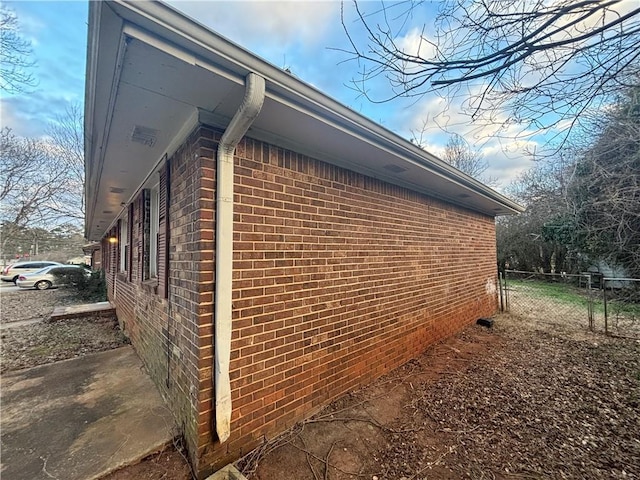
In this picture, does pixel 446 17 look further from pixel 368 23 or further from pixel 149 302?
pixel 149 302

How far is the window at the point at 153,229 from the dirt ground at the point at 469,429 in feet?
7.52

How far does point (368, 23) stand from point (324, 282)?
7.24 feet

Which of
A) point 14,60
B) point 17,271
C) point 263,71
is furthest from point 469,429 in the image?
point 17,271

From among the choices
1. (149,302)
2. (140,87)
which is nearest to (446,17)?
(140,87)

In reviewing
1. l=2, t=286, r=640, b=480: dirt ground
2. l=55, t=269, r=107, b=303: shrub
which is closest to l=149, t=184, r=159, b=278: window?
l=2, t=286, r=640, b=480: dirt ground

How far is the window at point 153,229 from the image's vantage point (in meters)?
3.73

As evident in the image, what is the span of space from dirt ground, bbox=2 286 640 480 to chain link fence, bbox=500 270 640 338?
234 cm

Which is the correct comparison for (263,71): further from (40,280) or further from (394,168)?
(40,280)

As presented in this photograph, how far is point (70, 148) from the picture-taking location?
640 inches

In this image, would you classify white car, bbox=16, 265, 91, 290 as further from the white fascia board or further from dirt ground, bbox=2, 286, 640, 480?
the white fascia board

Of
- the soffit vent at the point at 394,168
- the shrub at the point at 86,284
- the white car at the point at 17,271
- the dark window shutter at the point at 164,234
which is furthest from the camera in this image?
the white car at the point at 17,271

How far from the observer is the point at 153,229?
12.6 ft

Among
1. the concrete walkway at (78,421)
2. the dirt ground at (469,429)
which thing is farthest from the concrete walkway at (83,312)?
the dirt ground at (469,429)

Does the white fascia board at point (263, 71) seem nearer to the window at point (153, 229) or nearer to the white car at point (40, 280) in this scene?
the window at point (153, 229)
